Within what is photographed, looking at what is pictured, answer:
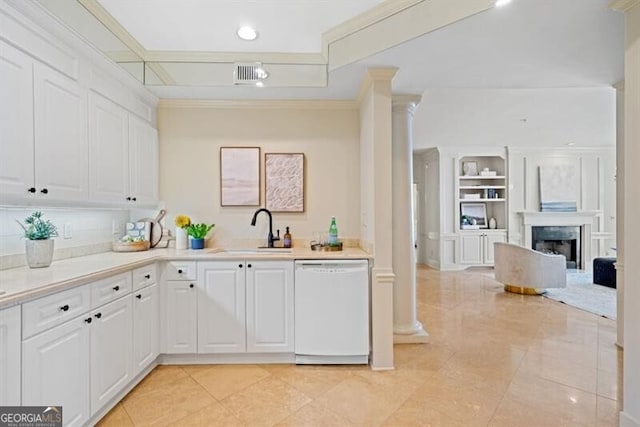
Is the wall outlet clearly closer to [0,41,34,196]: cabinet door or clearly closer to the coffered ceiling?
[0,41,34,196]: cabinet door

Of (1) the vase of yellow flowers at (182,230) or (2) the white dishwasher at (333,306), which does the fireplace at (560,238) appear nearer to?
(2) the white dishwasher at (333,306)

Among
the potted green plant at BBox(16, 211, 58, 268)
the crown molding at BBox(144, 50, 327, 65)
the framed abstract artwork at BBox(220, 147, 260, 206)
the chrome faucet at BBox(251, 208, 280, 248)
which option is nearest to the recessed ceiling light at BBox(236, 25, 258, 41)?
the crown molding at BBox(144, 50, 327, 65)

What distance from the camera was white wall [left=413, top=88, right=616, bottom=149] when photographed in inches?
151

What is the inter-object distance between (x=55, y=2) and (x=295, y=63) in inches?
65.3

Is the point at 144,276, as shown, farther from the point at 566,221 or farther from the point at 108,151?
the point at 566,221

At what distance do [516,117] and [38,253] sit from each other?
226 inches

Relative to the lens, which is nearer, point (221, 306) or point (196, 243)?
point (221, 306)

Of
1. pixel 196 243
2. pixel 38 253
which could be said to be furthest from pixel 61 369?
pixel 196 243

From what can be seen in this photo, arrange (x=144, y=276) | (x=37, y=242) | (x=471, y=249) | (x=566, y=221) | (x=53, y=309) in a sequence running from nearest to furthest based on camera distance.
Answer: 1. (x=53, y=309)
2. (x=37, y=242)
3. (x=144, y=276)
4. (x=566, y=221)
5. (x=471, y=249)

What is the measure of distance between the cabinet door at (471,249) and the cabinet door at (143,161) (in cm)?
622

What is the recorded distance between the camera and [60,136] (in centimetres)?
199

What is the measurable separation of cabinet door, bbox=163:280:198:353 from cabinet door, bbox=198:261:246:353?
0.06 m

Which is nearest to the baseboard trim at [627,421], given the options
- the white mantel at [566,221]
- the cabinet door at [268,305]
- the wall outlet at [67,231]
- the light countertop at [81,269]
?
the light countertop at [81,269]

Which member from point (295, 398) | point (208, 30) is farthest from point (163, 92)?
point (295, 398)
